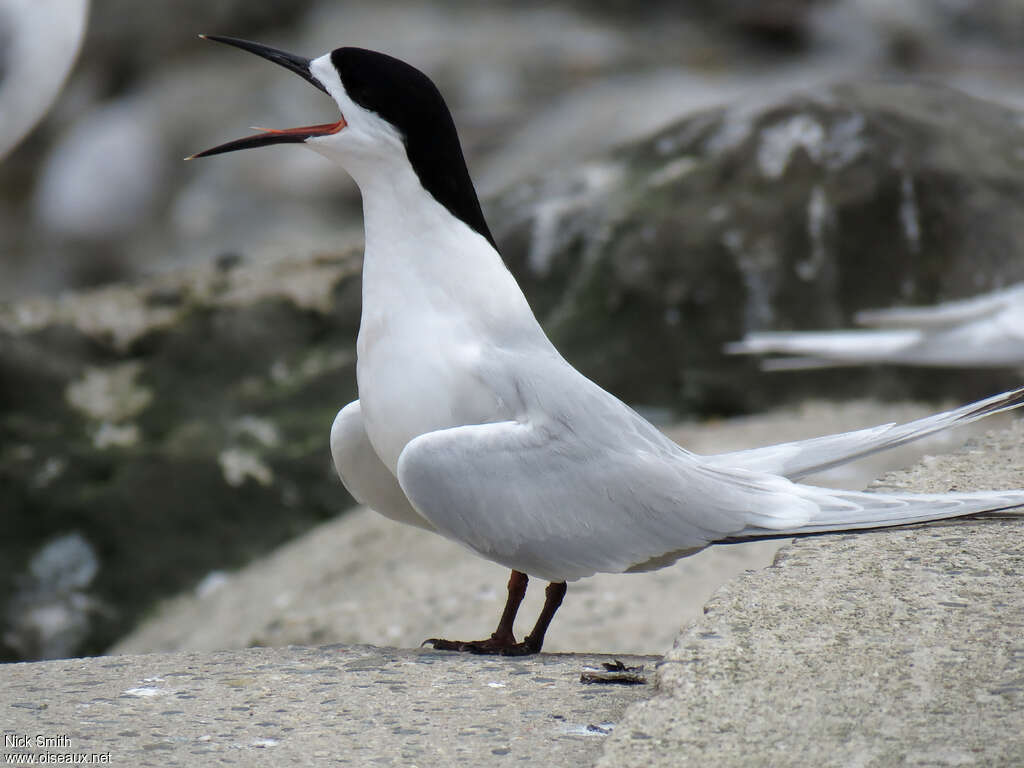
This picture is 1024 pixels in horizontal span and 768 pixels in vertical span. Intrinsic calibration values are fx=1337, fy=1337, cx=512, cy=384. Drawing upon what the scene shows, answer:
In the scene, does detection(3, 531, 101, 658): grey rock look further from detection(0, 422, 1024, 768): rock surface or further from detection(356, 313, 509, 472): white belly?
detection(356, 313, 509, 472): white belly

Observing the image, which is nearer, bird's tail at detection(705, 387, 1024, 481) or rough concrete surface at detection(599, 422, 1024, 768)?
rough concrete surface at detection(599, 422, 1024, 768)

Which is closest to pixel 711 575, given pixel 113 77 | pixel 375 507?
pixel 375 507

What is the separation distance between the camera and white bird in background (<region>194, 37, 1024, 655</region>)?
2623 mm

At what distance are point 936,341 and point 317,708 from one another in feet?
12.6

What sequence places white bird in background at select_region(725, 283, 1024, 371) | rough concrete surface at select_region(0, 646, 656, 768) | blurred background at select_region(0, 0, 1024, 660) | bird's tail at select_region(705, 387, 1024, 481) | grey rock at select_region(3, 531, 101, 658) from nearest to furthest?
rough concrete surface at select_region(0, 646, 656, 768)
bird's tail at select_region(705, 387, 1024, 481)
grey rock at select_region(3, 531, 101, 658)
blurred background at select_region(0, 0, 1024, 660)
white bird in background at select_region(725, 283, 1024, 371)

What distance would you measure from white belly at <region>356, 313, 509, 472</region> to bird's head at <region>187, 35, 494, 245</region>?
0.91ft

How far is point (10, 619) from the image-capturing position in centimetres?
510

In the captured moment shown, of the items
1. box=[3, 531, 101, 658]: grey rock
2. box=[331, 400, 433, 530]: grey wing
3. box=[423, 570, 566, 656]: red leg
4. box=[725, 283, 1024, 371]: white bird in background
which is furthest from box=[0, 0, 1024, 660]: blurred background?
box=[423, 570, 566, 656]: red leg

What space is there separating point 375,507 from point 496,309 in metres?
0.59

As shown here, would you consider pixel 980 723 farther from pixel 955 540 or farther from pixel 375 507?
pixel 375 507

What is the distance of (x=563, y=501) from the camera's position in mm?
2637

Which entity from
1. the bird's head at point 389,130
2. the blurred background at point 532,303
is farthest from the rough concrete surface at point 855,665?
the blurred background at point 532,303

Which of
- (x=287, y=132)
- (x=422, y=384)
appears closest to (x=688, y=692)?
(x=422, y=384)

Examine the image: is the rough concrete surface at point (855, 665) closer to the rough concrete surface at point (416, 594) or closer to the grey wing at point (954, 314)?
the rough concrete surface at point (416, 594)
